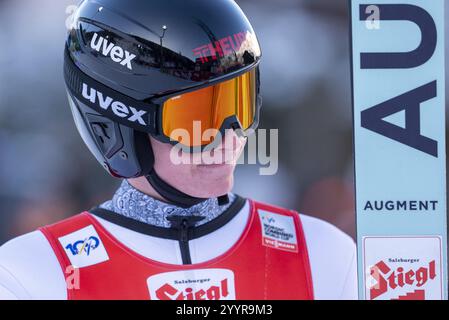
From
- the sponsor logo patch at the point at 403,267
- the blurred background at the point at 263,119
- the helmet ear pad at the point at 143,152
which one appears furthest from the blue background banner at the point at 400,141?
the blurred background at the point at 263,119

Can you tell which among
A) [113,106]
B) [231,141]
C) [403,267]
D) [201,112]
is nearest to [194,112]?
A: [201,112]

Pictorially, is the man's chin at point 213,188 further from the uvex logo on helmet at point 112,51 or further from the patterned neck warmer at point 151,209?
the uvex logo on helmet at point 112,51

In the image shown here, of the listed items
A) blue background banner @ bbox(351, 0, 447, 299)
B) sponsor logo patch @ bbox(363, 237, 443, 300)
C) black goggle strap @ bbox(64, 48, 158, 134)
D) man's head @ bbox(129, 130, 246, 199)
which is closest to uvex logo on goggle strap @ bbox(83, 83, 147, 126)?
black goggle strap @ bbox(64, 48, 158, 134)

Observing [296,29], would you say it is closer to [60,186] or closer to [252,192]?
[252,192]

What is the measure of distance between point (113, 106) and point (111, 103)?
11 mm

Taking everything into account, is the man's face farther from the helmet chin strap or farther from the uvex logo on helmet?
the uvex logo on helmet

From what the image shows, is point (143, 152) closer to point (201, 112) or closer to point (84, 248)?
point (201, 112)

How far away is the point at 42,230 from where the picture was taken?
2.53 metres

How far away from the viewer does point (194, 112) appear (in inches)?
92.6

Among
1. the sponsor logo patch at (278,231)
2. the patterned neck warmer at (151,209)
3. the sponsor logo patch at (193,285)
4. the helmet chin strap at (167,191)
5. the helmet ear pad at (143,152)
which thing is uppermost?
the helmet ear pad at (143,152)

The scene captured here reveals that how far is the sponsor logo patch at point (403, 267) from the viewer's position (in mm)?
2256

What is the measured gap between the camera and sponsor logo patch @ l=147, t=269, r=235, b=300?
2438 mm

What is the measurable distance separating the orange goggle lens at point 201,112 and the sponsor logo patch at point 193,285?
1.25ft
